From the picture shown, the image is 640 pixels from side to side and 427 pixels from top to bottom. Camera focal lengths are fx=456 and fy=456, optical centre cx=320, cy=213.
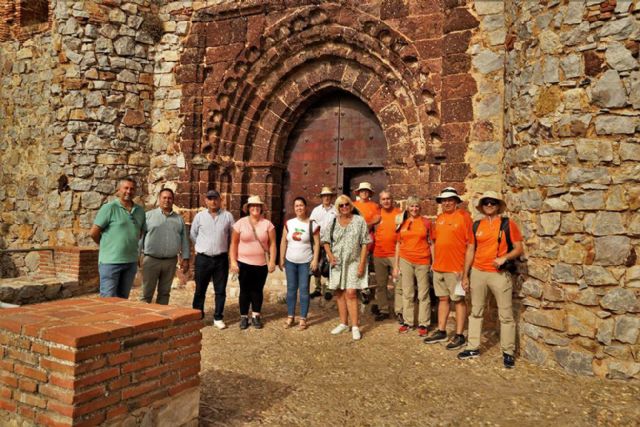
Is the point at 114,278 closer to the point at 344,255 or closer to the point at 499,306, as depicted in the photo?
the point at 344,255

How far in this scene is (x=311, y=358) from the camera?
4.68 m

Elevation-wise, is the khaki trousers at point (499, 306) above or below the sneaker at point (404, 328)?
above

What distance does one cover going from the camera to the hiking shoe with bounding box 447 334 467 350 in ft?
16.5

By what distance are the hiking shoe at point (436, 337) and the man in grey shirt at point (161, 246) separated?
3.09m

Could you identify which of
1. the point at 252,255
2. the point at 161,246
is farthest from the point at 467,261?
the point at 161,246

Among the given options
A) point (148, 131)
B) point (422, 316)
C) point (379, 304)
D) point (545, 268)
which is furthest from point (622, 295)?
point (148, 131)

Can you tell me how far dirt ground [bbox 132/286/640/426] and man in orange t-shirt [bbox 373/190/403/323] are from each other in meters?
0.81

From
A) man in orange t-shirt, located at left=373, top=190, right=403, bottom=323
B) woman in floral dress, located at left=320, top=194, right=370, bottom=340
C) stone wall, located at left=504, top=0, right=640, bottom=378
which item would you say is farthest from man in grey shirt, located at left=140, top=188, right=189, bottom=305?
stone wall, located at left=504, top=0, right=640, bottom=378

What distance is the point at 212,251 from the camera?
5.70 metres

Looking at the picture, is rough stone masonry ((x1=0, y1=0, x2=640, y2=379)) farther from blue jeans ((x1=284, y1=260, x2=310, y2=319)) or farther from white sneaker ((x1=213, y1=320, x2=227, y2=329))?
white sneaker ((x1=213, y1=320, x2=227, y2=329))

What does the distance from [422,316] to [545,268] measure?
1.55 m

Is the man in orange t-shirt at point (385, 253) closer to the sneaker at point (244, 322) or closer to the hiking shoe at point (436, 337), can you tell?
the hiking shoe at point (436, 337)

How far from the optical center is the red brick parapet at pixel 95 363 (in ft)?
7.66

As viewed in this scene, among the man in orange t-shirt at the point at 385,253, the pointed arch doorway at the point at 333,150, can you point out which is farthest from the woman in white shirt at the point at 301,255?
the pointed arch doorway at the point at 333,150
